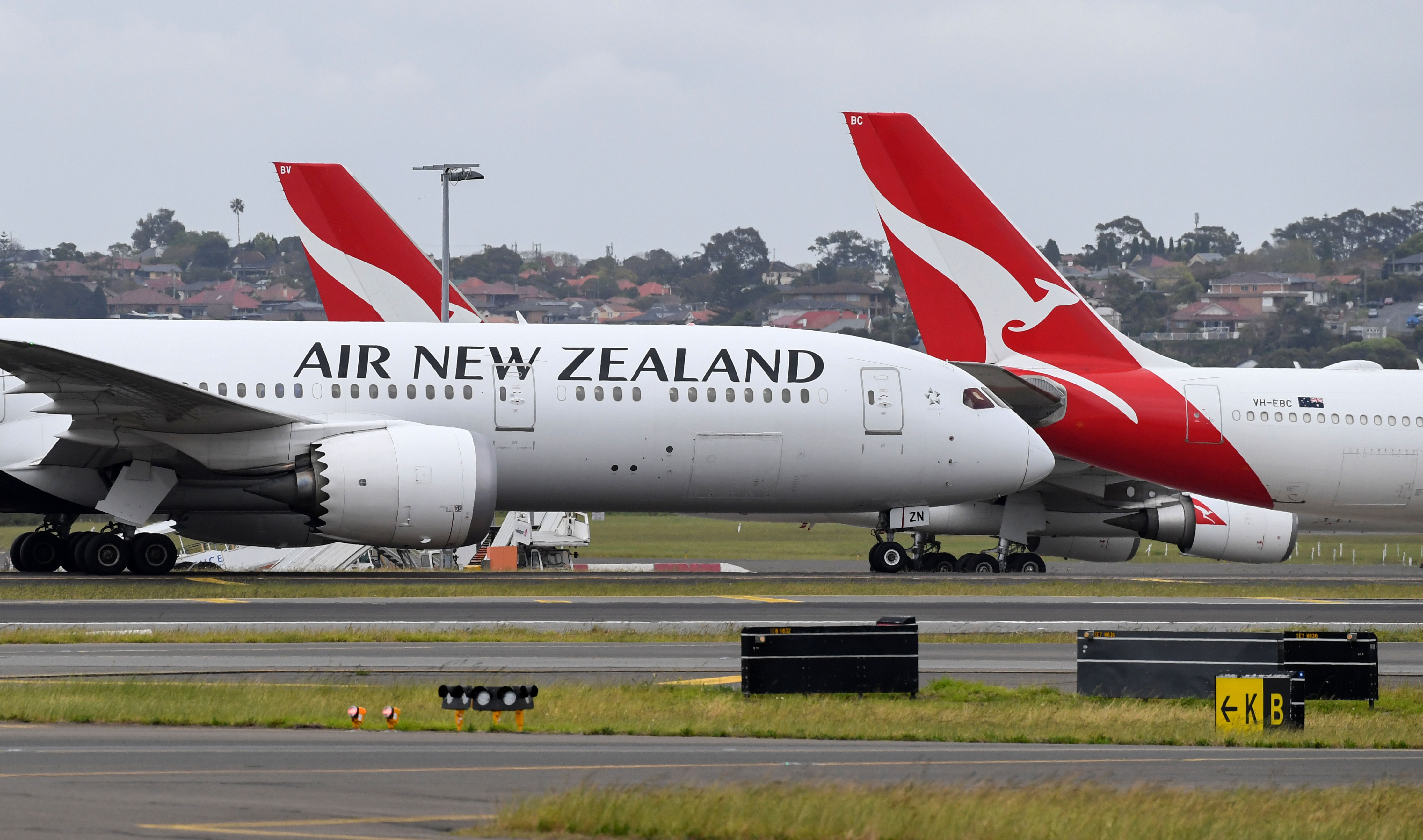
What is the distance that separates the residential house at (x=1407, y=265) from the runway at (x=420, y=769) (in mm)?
183238

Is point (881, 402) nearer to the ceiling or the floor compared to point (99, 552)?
nearer to the ceiling

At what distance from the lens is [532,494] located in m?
29.5

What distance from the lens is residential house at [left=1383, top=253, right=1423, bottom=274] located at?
182625 mm

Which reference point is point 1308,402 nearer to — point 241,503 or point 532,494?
point 532,494

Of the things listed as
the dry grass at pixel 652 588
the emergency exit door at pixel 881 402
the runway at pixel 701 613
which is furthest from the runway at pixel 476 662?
the emergency exit door at pixel 881 402

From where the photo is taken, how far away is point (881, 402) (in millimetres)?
30438

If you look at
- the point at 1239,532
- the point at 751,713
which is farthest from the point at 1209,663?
the point at 1239,532

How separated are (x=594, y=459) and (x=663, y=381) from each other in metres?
1.73

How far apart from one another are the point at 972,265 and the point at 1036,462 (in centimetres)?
495

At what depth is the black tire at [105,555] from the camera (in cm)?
2711

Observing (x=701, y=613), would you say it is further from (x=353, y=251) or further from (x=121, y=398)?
(x=353, y=251)

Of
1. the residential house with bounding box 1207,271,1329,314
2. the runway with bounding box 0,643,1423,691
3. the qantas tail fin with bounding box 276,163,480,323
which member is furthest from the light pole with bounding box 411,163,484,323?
the residential house with bounding box 1207,271,1329,314

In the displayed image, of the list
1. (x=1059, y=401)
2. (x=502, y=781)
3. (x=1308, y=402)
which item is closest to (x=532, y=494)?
(x=1059, y=401)

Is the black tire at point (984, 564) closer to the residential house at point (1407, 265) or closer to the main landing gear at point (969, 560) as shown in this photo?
the main landing gear at point (969, 560)
